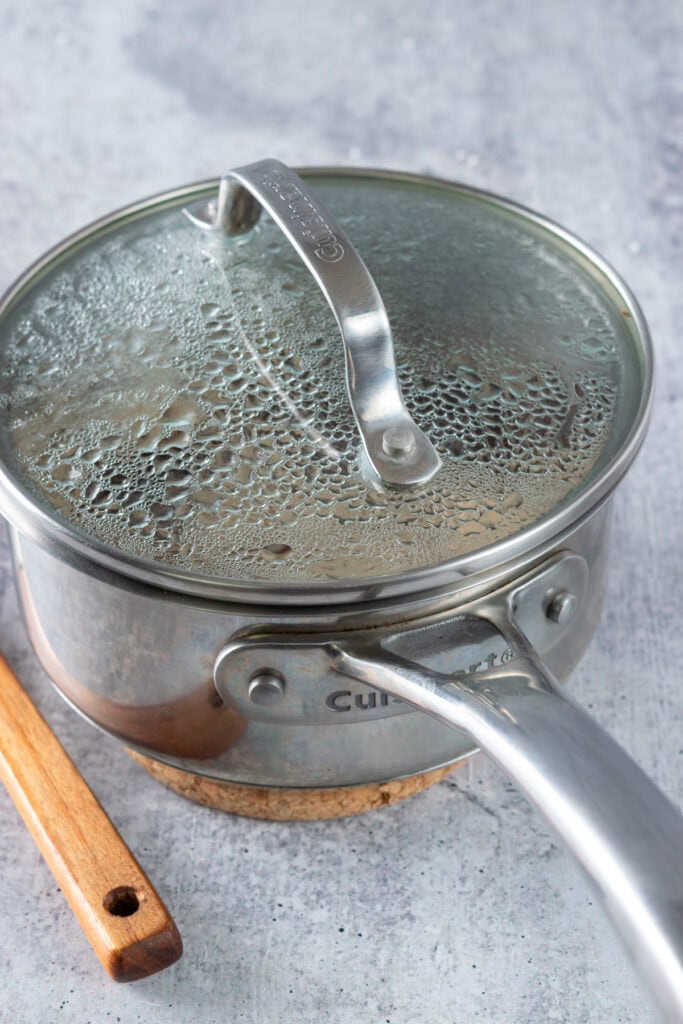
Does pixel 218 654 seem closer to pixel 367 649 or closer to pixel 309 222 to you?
pixel 367 649

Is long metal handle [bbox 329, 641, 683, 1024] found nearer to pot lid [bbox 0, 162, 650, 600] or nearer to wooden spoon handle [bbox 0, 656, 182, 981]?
pot lid [bbox 0, 162, 650, 600]

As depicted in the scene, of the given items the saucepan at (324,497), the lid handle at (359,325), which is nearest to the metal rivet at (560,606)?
the saucepan at (324,497)

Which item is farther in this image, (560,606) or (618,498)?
(618,498)

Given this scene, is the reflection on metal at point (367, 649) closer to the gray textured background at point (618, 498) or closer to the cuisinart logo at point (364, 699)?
the cuisinart logo at point (364, 699)

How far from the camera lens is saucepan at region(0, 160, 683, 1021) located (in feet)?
2.28

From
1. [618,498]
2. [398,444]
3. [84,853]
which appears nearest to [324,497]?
[398,444]

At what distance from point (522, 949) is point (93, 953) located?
0.28 metres

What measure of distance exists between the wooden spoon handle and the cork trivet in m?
0.06

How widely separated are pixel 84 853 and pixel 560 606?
1.13 feet

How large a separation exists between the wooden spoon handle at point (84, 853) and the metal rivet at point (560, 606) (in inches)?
12.0

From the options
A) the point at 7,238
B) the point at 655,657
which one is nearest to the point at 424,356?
the point at 655,657

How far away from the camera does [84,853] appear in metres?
0.83

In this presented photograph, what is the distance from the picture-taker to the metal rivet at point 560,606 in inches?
30.8

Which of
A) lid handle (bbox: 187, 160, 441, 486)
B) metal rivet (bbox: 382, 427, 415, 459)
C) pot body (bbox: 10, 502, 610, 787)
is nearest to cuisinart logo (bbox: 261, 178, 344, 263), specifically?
lid handle (bbox: 187, 160, 441, 486)
